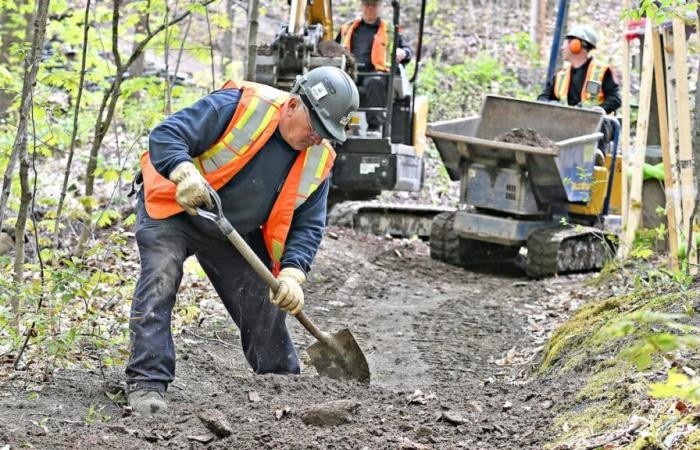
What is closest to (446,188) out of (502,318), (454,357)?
(502,318)

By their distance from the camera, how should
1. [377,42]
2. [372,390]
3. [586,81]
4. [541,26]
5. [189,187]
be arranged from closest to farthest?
[189,187] < [372,390] < [586,81] < [377,42] < [541,26]

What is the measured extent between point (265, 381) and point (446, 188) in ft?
40.1

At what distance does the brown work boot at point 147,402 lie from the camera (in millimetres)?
4609

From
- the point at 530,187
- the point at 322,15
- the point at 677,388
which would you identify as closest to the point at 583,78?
the point at 530,187

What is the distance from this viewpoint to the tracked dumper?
10.1 meters

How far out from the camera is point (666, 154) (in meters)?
7.07

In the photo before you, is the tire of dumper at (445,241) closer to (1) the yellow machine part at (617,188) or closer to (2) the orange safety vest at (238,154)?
(1) the yellow machine part at (617,188)

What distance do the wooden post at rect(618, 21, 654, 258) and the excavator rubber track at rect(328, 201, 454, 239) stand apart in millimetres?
4737

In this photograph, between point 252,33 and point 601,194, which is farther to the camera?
point 601,194

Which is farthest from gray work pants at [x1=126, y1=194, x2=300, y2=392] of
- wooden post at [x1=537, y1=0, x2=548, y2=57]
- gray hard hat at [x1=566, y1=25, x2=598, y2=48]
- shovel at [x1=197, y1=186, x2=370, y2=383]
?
wooden post at [x1=537, y1=0, x2=548, y2=57]

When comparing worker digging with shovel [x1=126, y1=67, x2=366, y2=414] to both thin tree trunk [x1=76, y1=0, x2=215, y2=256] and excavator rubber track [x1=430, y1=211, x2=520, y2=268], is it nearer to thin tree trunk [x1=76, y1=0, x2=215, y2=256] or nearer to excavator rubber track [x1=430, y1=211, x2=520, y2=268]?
thin tree trunk [x1=76, y1=0, x2=215, y2=256]

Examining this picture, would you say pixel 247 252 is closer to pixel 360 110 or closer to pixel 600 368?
pixel 600 368

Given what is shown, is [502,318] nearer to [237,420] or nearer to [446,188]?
[237,420]

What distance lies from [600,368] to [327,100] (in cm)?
190
